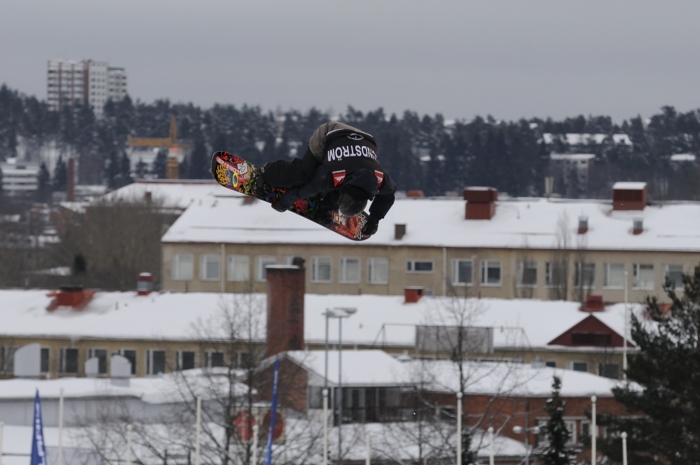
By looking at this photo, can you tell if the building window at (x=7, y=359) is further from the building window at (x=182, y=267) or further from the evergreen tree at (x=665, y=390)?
the evergreen tree at (x=665, y=390)

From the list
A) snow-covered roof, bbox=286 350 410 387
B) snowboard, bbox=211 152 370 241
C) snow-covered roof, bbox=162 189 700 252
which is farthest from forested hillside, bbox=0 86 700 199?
snowboard, bbox=211 152 370 241

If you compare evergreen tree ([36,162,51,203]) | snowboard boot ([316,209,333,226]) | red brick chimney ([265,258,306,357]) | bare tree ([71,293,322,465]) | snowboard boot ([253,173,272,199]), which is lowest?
bare tree ([71,293,322,465])

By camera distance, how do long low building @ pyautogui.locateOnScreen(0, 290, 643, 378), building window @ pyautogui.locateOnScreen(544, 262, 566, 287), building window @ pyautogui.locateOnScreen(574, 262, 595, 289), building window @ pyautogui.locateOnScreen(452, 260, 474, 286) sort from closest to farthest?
1. long low building @ pyautogui.locateOnScreen(0, 290, 643, 378)
2. building window @ pyautogui.locateOnScreen(574, 262, 595, 289)
3. building window @ pyautogui.locateOnScreen(544, 262, 566, 287)
4. building window @ pyautogui.locateOnScreen(452, 260, 474, 286)

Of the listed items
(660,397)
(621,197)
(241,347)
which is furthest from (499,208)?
(660,397)

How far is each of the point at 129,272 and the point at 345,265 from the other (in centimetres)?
2502

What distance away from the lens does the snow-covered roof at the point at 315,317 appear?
52.9 meters

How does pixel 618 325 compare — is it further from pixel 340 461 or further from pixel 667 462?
pixel 340 461

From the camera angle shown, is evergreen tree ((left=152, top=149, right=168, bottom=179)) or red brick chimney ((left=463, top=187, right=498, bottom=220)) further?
evergreen tree ((left=152, top=149, right=168, bottom=179))

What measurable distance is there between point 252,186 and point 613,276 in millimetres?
57080

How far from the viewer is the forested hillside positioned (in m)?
132

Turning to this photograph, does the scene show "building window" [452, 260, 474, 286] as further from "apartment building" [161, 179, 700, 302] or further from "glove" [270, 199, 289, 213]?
"glove" [270, 199, 289, 213]

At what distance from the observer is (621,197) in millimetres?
71812

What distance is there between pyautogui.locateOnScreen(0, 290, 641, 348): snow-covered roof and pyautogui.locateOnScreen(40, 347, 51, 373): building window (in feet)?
1.79

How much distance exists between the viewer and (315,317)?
5469 cm
